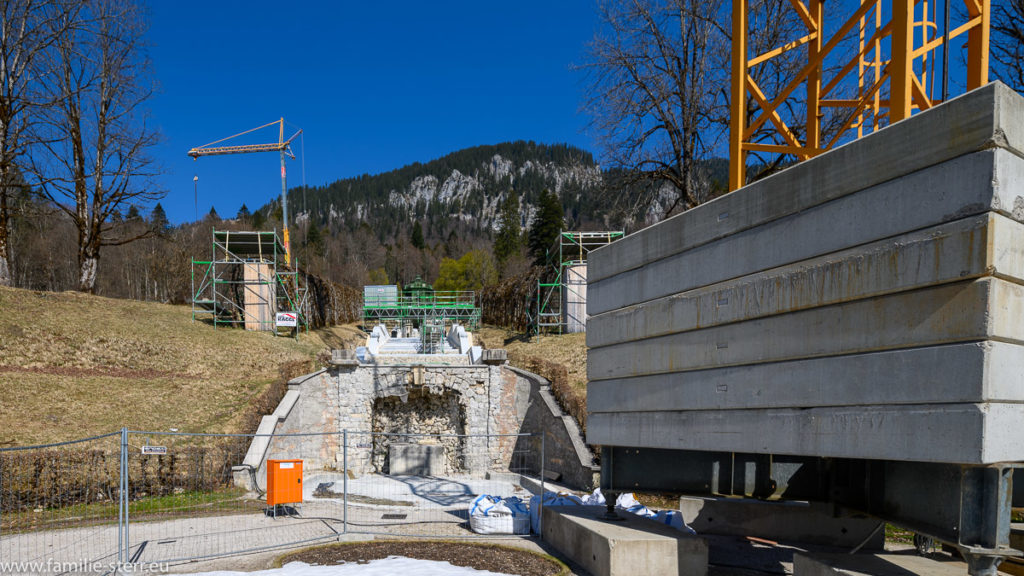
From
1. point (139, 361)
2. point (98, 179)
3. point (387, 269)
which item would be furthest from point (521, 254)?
point (139, 361)

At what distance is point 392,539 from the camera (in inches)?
357

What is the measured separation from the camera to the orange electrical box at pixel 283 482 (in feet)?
36.0

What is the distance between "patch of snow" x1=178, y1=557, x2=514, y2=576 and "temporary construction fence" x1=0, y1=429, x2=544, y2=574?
1.55 m

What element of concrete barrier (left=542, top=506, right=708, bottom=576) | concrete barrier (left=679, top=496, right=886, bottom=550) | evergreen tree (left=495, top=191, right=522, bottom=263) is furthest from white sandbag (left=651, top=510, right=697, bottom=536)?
evergreen tree (left=495, top=191, right=522, bottom=263)

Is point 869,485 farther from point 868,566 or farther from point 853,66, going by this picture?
point 853,66

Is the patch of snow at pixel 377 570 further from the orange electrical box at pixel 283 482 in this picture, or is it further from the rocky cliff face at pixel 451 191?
the rocky cliff face at pixel 451 191

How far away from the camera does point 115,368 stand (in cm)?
1814

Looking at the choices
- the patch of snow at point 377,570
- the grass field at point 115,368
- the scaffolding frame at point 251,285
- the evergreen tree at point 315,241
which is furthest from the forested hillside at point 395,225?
the patch of snow at point 377,570

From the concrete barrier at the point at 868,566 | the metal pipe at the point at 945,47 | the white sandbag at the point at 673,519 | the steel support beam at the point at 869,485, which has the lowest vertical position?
the white sandbag at the point at 673,519

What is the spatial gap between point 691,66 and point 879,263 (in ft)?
38.2

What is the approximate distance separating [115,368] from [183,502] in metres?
9.02

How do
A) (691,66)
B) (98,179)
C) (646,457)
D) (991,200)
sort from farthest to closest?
(98,179) → (691,66) → (646,457) → (991,200)

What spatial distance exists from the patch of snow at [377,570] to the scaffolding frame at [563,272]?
Result: 71.0ft

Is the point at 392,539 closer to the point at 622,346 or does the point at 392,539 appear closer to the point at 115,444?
the point at 622,346
